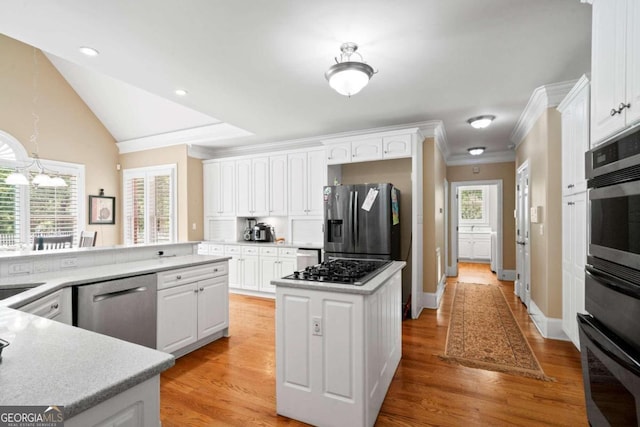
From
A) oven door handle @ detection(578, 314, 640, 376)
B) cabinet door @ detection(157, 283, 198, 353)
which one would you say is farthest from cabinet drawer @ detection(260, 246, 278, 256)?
oven door handle @ detection(578, 314, 640, 376)

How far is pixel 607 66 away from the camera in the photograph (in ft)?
4.64

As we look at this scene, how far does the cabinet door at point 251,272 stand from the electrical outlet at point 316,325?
3.41 metres

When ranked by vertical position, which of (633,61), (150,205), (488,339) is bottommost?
(488,339)

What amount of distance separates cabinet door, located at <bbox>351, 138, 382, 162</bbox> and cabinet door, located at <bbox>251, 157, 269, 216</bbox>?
172cm

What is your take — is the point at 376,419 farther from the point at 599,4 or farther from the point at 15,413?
the point at 599,4

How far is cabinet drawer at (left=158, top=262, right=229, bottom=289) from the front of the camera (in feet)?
9.16

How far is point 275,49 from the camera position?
251 cm

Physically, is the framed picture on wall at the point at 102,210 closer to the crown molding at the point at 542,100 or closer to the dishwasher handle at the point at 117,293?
the dishwasher handle at the point at 117,293

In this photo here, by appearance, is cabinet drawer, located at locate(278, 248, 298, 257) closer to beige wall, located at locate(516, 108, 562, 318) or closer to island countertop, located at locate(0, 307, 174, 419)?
beige wall, located at locate(516, 108, 562, 318)

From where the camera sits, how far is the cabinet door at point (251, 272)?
5.27 meters

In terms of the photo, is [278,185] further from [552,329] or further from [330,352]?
[552,329]

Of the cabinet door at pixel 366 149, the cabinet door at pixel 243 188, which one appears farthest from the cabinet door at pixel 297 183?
the cabinet door at pixel 366 149

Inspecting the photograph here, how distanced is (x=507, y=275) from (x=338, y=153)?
4.65m

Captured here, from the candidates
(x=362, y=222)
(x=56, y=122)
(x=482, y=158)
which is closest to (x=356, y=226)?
(x=362, y=222)
